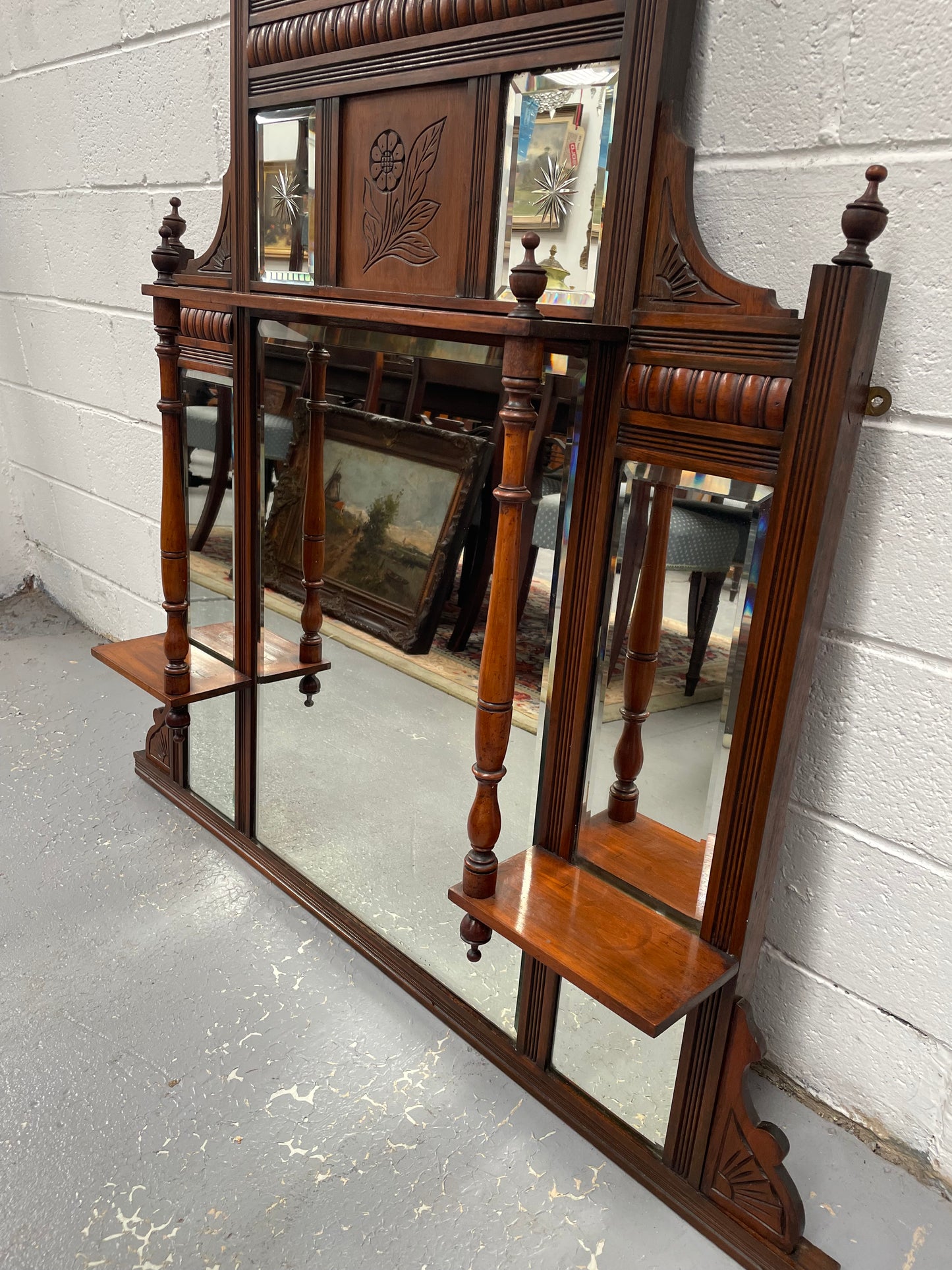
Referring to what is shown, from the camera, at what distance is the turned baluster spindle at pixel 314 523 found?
1544 mm

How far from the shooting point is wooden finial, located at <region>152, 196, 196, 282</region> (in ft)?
5.23

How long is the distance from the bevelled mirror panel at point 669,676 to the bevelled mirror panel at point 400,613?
101 mm

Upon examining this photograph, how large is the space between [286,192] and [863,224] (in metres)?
0.95

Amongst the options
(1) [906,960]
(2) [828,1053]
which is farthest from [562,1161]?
(1) [906,960]

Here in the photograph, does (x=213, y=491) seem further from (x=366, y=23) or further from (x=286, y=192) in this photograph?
(x=366, y=23)

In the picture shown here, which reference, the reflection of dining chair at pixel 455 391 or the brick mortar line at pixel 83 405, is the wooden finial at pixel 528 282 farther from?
the brick mortar line at pixel 83 405

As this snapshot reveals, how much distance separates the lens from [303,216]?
4.76 ft

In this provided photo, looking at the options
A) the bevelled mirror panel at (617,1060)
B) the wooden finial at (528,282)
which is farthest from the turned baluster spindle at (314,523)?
the bevelled mirror panel at (617,1060)

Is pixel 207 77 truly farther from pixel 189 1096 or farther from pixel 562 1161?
pixel 562 1161

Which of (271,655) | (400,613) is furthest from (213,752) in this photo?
(400,613)

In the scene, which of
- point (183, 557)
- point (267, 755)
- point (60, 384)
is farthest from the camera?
point (60, 384)

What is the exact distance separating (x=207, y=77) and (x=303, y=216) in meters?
0.64

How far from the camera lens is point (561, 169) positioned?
1.10 meters

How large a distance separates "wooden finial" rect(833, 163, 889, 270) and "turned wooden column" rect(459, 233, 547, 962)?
0.30 m
